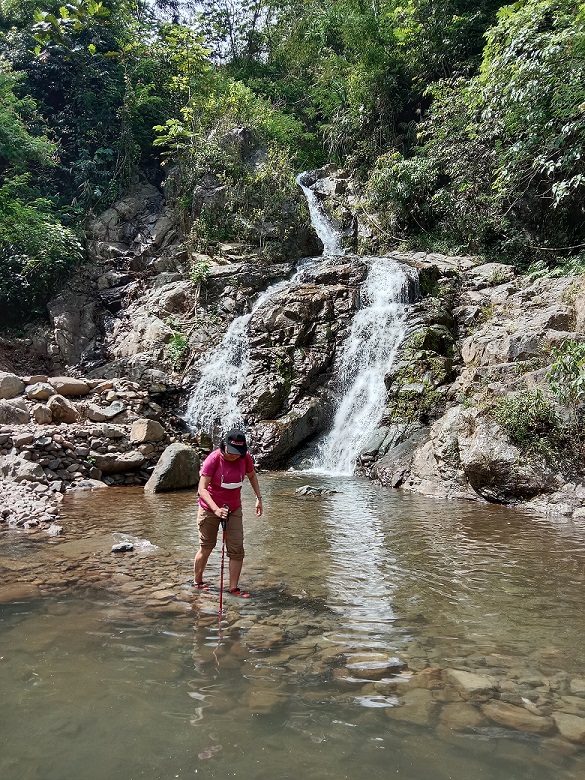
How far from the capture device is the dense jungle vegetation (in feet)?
51.1

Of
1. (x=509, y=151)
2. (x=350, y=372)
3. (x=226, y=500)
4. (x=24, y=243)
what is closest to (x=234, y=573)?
(x=226, y=500)

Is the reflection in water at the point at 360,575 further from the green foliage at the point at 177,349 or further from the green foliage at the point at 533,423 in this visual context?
the green foliage at the point at 177,349

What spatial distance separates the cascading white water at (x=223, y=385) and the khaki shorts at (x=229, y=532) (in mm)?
9847

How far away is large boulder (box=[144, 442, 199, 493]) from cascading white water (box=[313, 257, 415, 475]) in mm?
3776

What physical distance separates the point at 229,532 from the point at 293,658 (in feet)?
5.33

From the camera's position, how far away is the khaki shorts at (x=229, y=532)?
4914 mm

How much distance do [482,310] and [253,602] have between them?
12261mm

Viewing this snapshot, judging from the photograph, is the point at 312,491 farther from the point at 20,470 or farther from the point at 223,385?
the point at 223,385

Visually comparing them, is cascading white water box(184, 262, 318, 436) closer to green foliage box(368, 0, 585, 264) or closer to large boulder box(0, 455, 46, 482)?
large boulder box(0, 455, 46, 482)

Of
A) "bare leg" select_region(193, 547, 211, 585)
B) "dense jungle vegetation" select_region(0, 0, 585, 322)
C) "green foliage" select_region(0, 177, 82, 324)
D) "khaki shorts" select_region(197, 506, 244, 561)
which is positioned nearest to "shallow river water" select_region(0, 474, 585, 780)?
"bare leg" select_region(193, 547, 211, 585)

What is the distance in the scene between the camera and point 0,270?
2088 centimetres

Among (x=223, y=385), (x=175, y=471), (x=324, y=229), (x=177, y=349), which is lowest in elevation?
(x=175, y=471)

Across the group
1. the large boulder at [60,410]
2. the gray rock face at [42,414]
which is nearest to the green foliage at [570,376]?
the large boulder at [60,410]

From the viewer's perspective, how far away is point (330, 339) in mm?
15836
